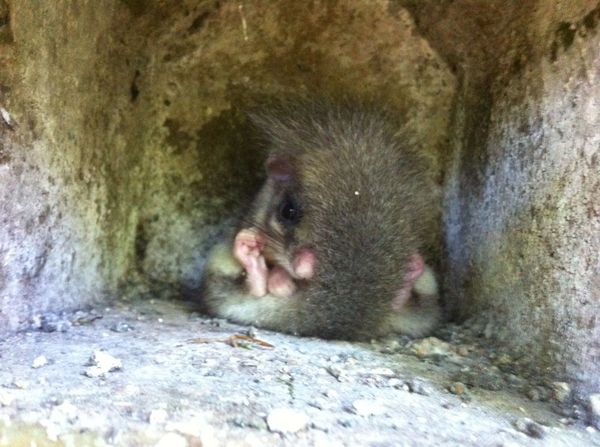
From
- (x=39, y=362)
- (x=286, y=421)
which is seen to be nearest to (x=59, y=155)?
(x=39, y=362)

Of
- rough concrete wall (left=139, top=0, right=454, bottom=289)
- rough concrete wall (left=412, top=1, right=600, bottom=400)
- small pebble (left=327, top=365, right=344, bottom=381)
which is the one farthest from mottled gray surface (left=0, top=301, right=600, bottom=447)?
rough concrete wall (left=139, top=0, right=454, bottom=289)

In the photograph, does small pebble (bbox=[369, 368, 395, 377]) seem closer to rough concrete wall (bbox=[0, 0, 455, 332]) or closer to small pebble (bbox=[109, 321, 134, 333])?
small pebble (bbox=[109, 321, 134, 333])

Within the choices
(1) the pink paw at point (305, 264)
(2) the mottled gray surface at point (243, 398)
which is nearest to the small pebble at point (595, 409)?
(2) the mottled gray surface at point (243, 398)

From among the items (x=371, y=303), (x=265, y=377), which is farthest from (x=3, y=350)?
(x=371, y=303)

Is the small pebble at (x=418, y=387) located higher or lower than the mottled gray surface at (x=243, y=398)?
higher

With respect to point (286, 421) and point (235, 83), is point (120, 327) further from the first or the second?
point (235, 83)

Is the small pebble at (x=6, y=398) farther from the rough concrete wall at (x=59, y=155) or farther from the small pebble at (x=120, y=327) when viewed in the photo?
the small pebble at (x=120, y=327)
